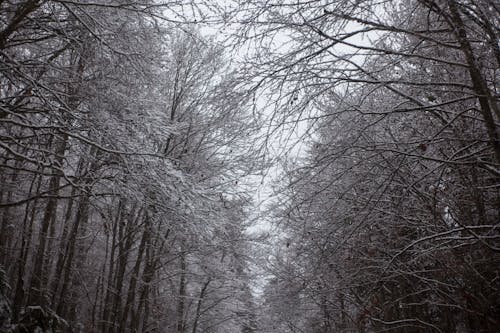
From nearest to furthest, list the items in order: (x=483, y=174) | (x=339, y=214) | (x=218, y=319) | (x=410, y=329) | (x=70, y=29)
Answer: (x=483, y=174) → (x=339, y=214) → (x=70, y=29) → (x=410, y=329) → (x=218, y=319)

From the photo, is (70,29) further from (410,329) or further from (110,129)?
(410,329)

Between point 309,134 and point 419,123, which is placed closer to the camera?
point 309,134

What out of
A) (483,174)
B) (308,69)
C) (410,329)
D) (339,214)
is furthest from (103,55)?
(410,329)

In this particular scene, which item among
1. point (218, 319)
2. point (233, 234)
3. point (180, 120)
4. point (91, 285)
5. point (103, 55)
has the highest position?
point (180, 120)

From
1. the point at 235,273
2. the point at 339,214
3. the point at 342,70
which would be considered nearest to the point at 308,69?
the point at 342,70

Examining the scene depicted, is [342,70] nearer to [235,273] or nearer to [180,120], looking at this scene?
[180,120]

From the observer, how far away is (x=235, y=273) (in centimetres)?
1325

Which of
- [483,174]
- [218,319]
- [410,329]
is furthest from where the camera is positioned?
[218,319]

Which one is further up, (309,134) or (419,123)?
(419,123)

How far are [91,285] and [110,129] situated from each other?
1321 centimetres

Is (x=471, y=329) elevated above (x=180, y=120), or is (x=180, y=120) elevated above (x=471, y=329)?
(x=180, y=120)

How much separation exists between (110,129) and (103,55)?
40.2 inches

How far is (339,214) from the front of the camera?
201 inches

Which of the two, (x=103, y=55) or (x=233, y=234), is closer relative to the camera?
(x=103, y=55)
